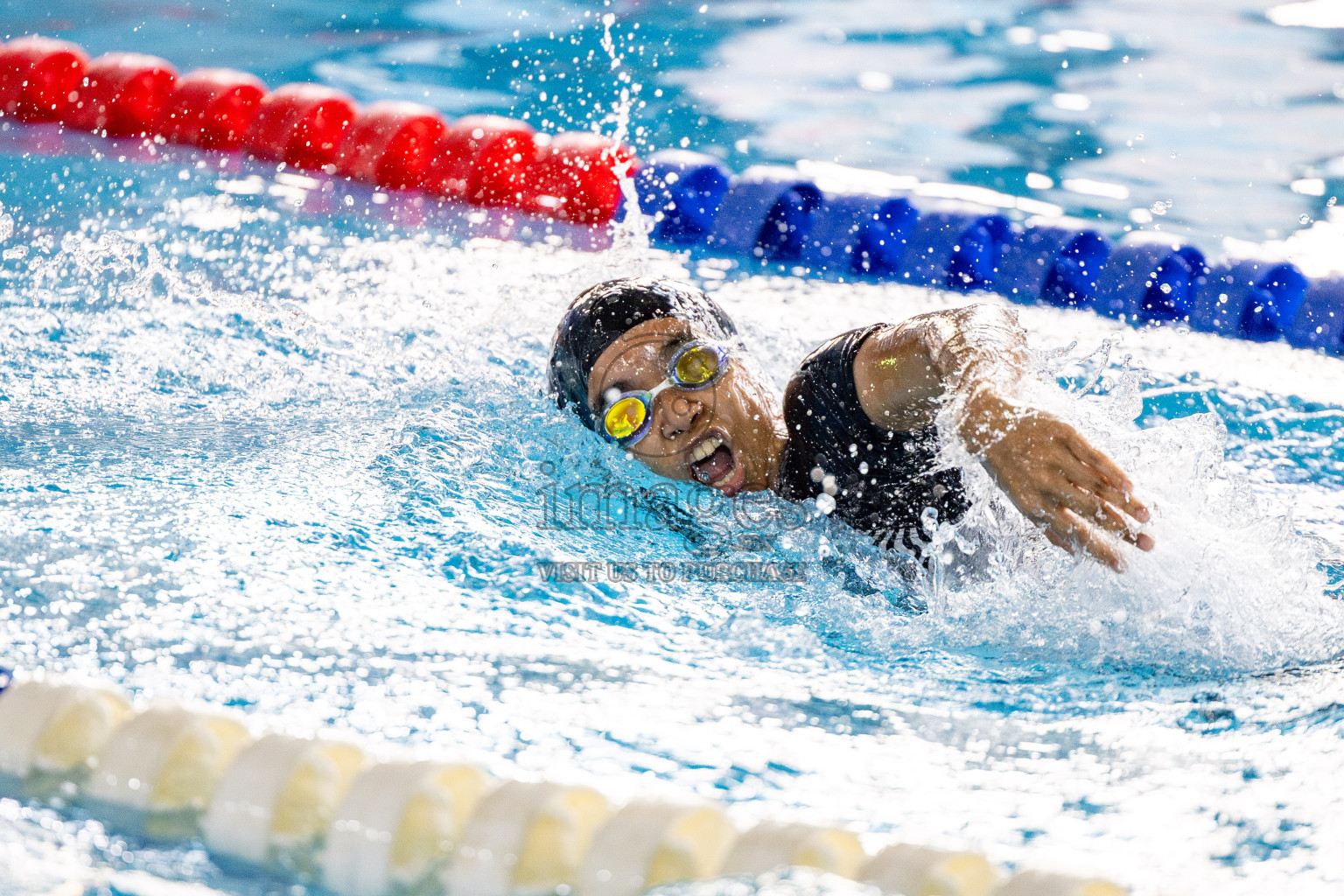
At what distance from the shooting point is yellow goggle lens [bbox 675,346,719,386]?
2.24 metres

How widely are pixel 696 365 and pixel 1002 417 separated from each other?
70 centimetres

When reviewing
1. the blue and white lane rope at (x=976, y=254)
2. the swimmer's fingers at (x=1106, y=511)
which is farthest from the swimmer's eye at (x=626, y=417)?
the blue and white lane rope at (x=976, y=254)

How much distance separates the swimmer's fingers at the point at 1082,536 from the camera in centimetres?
159

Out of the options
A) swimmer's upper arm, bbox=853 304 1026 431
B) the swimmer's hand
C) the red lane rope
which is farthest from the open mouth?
the red lane rope

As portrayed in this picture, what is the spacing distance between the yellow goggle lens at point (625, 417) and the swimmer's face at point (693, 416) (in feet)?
0.08

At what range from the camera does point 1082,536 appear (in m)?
1.59

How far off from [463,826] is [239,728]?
1.14 ft

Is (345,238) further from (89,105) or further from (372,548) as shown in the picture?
(372,548)

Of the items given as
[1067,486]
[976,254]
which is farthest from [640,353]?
[976,254]

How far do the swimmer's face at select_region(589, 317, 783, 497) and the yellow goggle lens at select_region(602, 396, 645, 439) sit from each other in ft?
0.08

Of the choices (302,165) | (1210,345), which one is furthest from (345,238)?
(1210,345)

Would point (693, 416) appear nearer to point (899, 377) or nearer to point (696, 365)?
point (696, 365)

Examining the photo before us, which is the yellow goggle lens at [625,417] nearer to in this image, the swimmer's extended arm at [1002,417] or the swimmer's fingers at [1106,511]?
the swimmer's extended arm at [1002,417]

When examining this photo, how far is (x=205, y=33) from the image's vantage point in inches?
250
